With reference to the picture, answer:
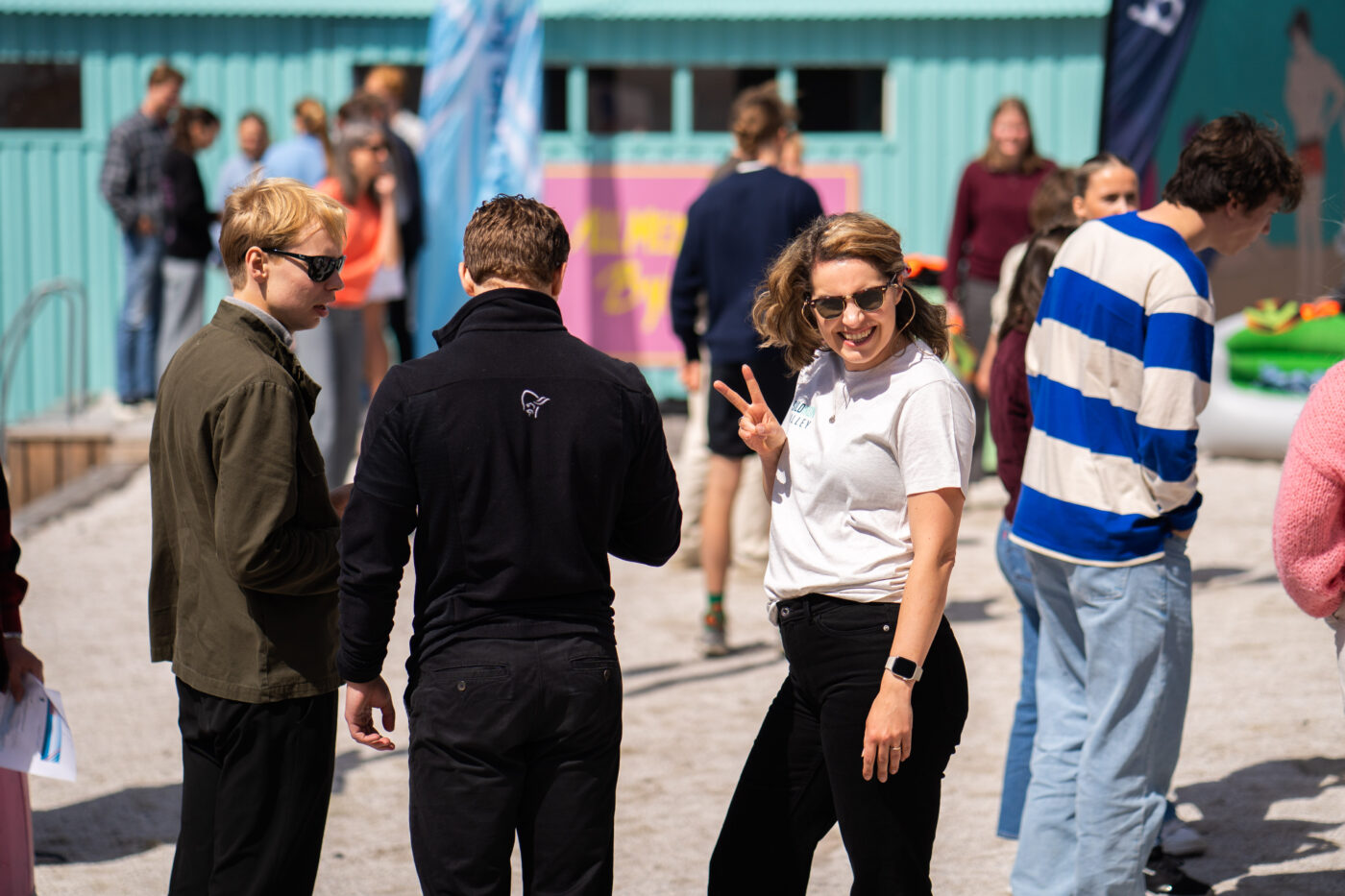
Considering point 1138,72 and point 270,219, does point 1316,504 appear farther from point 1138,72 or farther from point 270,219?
point 1138,72

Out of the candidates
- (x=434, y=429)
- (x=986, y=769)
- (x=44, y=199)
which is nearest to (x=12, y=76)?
(x=44, y=199)

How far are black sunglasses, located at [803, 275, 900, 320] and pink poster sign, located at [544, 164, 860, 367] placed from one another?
28.8ft

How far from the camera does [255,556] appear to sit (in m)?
2.96

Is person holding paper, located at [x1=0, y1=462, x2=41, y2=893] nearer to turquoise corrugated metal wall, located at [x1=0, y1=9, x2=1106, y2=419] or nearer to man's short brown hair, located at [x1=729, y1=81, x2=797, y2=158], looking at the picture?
man's short brown hair, located at [x1=729, y1=81, x2=797, y2=158]

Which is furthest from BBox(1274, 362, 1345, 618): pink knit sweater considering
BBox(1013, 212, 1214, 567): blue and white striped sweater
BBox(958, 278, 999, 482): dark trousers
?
BBox(958, 278, 999, 482): dark trousers

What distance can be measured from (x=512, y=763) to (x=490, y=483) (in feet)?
1.68

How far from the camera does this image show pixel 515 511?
276 centimetres

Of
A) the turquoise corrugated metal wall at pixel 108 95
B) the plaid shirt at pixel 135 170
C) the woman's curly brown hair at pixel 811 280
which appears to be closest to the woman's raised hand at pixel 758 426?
the woman's curly brown hair at pixel 811 280

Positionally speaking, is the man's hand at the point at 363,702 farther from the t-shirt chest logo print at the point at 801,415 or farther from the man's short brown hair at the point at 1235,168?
the man's short brown hair at the point at 1235,168

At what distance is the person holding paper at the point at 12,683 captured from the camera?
3.38 metres

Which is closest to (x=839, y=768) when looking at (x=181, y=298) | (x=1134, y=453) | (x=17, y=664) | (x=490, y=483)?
(x=490, y=483)

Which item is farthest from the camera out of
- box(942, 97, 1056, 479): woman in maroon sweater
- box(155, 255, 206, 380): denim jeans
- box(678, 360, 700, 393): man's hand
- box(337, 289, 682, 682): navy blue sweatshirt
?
box(155, 255, 206, 380): denim jeans

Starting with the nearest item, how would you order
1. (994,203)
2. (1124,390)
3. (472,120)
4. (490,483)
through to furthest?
(490,483) → (1124,390) → (994,203) → (472,120)

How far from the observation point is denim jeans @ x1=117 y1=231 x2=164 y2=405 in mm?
10781
